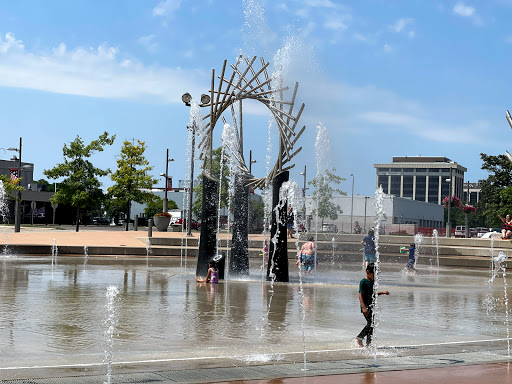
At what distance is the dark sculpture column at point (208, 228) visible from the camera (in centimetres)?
1839

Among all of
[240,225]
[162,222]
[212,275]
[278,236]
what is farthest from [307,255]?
[162,222]

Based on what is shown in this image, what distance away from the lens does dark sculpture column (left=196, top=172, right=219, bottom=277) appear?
1839 centimetres

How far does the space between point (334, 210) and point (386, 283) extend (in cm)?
5751

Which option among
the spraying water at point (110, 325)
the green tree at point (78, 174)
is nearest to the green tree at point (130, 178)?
A: the green tree at point (78, 174)

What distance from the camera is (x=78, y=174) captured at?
46688mm

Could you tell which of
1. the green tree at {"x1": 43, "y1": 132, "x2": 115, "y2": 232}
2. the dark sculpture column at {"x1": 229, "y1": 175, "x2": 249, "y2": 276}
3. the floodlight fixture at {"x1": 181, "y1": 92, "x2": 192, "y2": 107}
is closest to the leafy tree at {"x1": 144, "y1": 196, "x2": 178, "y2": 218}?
the green tree at {"x1": 43, "y1": 132, "x2": 115, "y2": 232}

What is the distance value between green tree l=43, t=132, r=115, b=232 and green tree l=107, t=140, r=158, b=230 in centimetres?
372

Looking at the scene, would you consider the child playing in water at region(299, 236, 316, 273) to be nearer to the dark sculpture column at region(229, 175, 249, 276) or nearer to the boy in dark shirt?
the dark sculpture column at region(229, 175, 249, 276)

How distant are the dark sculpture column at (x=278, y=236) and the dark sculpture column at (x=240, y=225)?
0.94m

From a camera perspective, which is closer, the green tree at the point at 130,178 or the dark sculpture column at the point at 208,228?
the dark sculpture column at the point at 208,228

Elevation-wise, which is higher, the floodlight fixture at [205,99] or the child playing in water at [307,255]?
the floodlight fixture at [205,99]

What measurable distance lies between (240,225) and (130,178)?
3329 centimetres

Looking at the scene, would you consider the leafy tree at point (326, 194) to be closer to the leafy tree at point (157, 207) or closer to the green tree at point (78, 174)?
the leafy tree at point (157, 207)

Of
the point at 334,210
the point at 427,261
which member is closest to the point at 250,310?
the point at 427,261
